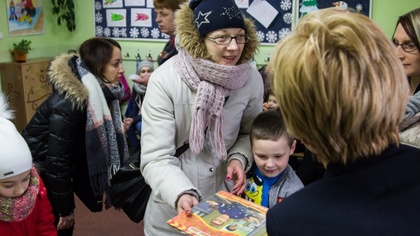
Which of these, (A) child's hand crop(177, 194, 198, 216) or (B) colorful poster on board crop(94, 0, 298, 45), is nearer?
(A) child's hand crop(177, 194, 198, 216)

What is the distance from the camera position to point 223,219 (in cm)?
131

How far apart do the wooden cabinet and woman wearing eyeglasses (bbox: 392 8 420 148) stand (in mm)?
3506

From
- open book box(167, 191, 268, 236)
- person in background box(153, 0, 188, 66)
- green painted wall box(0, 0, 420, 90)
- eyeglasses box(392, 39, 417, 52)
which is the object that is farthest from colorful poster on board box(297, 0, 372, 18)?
open book box(167, 191, 268, 236)

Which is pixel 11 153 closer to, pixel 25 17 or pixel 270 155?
pixel 270 155

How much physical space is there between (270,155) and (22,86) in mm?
3375

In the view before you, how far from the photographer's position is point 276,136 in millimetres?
1768

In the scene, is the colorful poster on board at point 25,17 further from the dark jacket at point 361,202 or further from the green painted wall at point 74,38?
the dark jacket at point 361,202

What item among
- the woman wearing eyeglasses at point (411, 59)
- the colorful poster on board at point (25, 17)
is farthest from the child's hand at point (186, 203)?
the colorful poster on board at point (25, 17)

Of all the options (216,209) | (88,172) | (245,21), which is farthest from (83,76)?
(216,209)

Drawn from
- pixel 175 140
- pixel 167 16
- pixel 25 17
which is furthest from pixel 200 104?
pixel 25 17

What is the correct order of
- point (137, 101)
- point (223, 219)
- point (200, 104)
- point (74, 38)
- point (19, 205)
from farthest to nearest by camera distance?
point (74, 38), point (137, 101), point (19, 205), point (200, 104), point (223, 219)

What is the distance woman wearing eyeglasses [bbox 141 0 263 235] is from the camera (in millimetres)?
1555

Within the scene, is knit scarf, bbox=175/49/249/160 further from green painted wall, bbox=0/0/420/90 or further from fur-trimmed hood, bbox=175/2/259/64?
green painted wall, bbox=0/0/420/90

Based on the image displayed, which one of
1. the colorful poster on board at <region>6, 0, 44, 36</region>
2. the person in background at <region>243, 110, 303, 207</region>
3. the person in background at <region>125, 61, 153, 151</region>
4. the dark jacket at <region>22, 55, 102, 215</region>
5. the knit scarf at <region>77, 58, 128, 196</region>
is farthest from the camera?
the colorful poster on board at <region>6, 0, 44, 36</region>
